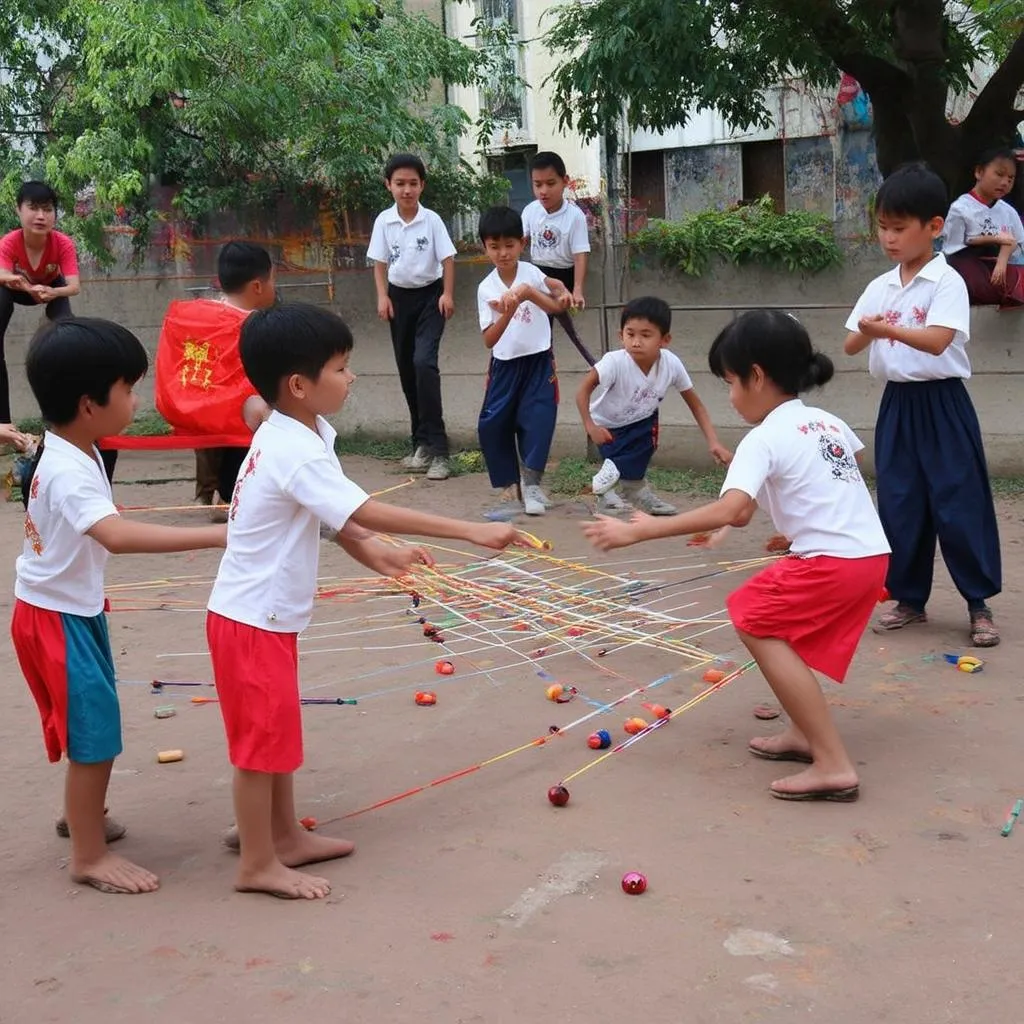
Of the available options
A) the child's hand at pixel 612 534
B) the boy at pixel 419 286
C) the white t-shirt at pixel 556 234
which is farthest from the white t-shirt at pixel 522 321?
the child's hand at pixel 612 534

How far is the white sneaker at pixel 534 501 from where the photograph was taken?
7453mm

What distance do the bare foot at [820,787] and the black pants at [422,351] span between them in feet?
17.7

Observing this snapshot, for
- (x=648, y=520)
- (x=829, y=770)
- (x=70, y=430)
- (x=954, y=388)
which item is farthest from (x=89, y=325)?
(x=954, y=388)

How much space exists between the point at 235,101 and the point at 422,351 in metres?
2.62

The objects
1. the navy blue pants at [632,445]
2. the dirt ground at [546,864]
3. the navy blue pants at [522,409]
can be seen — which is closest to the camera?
the dirt ground at [546,864]

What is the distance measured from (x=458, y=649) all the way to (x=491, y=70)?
8.32 metres

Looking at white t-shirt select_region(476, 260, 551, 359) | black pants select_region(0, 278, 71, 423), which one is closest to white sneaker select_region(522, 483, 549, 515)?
white t-shirt select_region(476, 260, 551, 359)

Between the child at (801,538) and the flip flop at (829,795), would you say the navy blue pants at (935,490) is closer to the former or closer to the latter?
the child at (801,538)

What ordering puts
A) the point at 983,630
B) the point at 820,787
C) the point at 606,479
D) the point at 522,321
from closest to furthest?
the point at 820,787, the point at 983,630, the point at 606,479, the point at 522,321

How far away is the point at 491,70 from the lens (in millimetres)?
11930

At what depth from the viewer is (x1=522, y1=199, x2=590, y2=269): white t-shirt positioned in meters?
8.37

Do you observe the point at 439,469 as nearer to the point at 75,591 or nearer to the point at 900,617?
the point at 900,617

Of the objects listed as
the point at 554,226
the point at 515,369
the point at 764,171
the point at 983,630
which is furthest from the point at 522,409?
the point at 764,171

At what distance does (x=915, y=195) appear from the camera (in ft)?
15.5
